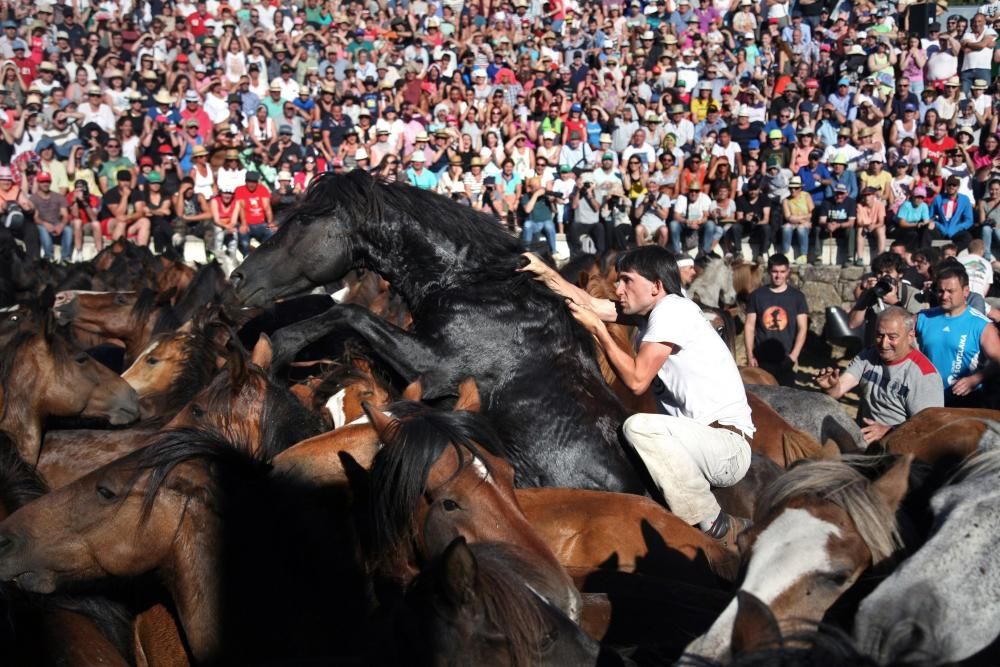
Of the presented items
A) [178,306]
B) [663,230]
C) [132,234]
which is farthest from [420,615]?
[132,234]

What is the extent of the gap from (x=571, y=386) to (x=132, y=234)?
11494 mm

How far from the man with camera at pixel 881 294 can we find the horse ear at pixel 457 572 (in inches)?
301

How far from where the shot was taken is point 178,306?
8555 millimetres

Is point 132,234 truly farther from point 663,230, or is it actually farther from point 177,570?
point 177,570

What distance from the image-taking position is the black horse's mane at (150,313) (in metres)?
8.17

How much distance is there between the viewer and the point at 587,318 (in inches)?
Answer: 195

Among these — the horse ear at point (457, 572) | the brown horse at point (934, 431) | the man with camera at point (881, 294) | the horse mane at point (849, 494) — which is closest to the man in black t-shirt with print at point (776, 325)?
the man with camera at point (881, 294)

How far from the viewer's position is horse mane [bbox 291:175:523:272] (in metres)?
5.16

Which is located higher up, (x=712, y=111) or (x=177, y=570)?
(x=177, y=570)

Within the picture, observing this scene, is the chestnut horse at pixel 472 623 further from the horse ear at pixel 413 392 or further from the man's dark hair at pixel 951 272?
the man's dark hair at pixel 951 272

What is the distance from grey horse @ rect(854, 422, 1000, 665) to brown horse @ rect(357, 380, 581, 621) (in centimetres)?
102

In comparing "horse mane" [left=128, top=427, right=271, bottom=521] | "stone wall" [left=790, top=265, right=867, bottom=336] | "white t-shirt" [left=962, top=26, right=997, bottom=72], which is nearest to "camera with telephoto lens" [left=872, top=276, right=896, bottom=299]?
"stone wall" [left=790, top=265, right=867, bottom=336]

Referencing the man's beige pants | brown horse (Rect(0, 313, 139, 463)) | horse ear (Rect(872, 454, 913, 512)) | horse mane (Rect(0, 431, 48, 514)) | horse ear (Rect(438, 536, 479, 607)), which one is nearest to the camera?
horse ear (Rect(438, 536, 479, 607))

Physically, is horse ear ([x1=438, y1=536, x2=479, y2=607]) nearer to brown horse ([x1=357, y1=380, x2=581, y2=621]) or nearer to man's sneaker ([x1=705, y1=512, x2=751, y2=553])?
brown horse ([x1=357, y1=380, x2=581, y2=621])
